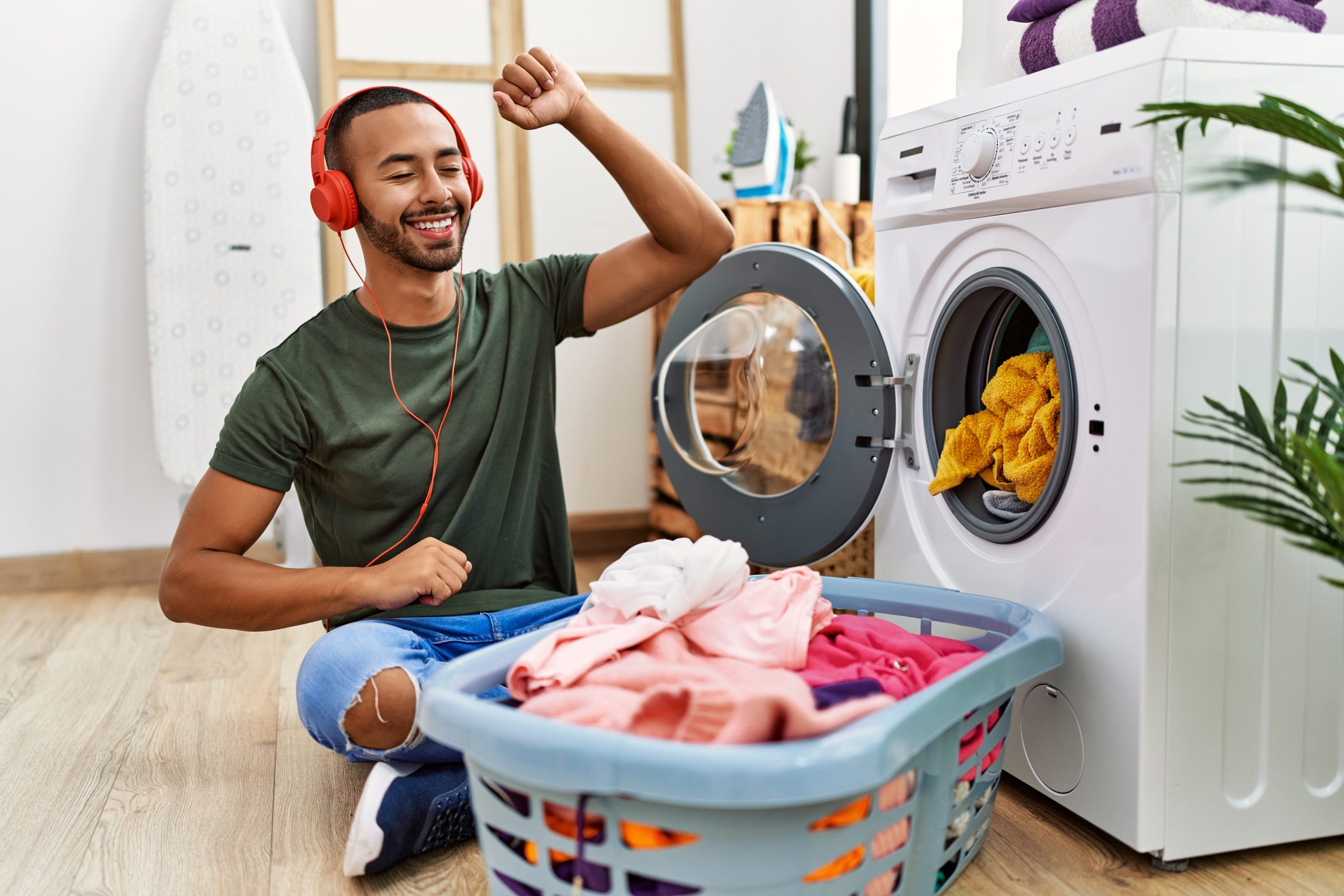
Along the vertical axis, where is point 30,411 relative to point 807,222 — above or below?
below

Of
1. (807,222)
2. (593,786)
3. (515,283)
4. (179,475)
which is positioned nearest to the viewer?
(593,786)

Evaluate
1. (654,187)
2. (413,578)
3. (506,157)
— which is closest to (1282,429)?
(654,187)

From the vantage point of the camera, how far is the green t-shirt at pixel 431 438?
1.39 metres

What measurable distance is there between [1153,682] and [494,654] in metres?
0.70

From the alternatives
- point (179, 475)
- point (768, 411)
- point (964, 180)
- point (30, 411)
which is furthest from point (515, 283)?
point (30, 411)

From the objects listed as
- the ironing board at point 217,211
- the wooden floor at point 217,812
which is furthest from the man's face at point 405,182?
the ironing board at point 217,211

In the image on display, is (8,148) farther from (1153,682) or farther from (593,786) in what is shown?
(1153,682)

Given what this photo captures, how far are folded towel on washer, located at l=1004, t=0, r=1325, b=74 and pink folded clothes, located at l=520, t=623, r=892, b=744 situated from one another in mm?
822

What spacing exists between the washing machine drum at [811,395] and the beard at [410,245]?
55 centimetres

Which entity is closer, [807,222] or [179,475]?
[807,222]

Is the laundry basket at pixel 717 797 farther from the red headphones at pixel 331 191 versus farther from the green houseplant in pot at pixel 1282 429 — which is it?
the red headphones at pixel 331 191

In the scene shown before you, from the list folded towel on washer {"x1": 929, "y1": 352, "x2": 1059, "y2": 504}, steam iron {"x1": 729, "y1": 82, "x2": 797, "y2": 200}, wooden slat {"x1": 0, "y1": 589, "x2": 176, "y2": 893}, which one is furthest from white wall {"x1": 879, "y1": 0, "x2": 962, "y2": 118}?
wooden slat {"x1": 0, "y1": 589, "x2": 176, "y2": 893}

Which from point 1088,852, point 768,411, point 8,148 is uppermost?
point 8,148

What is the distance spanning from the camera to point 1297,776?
123 centimetres
